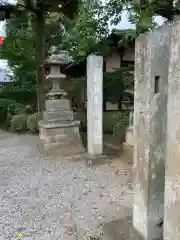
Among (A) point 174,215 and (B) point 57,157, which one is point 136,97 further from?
(B) point 57,157

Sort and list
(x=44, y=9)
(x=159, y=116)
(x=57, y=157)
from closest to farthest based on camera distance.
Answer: (x=159, y=116), (x=57, y=157), (x=44, y=9)

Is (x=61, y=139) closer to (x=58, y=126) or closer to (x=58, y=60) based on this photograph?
(x=58, y=126)

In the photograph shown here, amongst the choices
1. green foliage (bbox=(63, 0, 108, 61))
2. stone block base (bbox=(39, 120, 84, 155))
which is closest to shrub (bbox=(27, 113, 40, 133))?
green foliage (bbox=(63, 0, 108, 61))

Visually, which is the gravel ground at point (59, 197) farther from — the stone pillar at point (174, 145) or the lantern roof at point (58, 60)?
the lantern roof at point (58, 60)

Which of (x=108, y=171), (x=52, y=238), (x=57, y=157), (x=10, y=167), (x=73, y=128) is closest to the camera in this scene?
(x=52, y=238)

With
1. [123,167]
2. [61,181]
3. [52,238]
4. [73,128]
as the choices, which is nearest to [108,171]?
[123,167]

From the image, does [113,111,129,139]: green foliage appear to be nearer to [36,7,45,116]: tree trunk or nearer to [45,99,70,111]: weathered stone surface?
[45,99,70,111]: weathered stone surface

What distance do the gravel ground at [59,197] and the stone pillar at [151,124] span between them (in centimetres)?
100

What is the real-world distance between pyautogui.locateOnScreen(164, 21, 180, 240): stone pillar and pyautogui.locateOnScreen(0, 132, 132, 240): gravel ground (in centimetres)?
140

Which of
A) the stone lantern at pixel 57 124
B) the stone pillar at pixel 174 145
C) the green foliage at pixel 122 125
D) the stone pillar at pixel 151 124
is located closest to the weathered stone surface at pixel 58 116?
the stone lantern at pixel 57 124

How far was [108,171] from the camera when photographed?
18.5 ft

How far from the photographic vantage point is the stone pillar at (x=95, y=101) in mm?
6289

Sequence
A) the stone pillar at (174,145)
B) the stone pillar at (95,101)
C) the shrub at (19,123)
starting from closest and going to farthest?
the stone pillar at (174,145) < the stone pillar at (95,101) < the shrub at (19,123)

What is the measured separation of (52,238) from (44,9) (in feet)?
29.3
